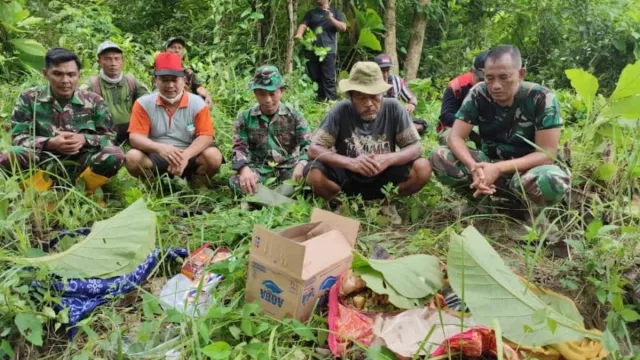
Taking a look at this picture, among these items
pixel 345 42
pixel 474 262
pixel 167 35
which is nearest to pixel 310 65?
pixel 345 42

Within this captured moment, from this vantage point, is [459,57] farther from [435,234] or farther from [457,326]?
[457,326]

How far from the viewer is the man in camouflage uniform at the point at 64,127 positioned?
133 inches

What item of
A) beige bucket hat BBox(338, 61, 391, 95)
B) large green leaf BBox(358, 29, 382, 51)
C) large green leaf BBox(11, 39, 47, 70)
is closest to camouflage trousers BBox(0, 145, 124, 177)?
beige bucket hat BBox(338, 61, 391, 95)

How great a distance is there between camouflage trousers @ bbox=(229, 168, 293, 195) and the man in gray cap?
1377mm

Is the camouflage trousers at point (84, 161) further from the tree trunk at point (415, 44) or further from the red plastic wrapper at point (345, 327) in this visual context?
the tree trunk at point (415, 44)

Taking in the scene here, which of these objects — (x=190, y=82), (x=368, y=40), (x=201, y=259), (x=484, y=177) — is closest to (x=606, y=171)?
(x=484, y=177)

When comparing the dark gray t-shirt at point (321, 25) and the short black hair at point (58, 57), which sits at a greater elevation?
the dark gray t-shirt at point (321, 25)

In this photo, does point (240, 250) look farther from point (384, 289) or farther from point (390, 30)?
point (390, 30)

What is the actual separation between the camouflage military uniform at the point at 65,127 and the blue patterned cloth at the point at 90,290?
134 centimetres

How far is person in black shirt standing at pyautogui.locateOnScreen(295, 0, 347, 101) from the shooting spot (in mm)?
6734

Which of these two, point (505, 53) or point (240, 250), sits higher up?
point (505, 53)

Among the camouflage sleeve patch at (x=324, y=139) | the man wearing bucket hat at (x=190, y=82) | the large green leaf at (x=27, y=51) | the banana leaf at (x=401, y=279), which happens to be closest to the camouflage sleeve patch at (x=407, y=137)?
the camouflage sleeve patch at (x=324, y=139)

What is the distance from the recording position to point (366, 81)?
3.20 m

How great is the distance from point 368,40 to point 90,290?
20.4ft
